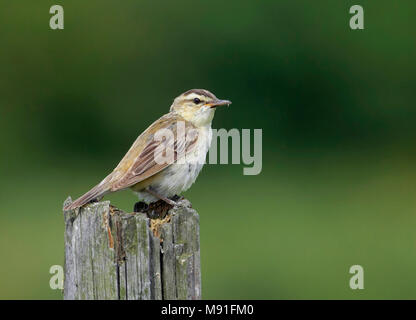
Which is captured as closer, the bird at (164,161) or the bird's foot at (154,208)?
the bird's foot at (154,208)

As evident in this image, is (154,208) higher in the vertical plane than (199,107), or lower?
lower

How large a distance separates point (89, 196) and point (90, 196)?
0.02 m

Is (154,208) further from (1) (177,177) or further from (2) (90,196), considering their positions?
(2) (90,196)

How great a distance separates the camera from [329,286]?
35.1 feet

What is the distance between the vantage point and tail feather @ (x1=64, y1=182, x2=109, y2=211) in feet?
17.7

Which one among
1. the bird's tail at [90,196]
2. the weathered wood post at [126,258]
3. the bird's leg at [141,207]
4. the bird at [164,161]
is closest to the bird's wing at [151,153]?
the bird at [164,161]

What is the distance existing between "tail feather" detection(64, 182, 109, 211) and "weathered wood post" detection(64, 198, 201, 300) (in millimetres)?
313

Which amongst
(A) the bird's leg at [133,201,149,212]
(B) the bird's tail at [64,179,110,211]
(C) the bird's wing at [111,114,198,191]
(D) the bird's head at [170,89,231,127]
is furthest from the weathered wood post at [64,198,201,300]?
(D) the bird's head at [170,89,231,127]

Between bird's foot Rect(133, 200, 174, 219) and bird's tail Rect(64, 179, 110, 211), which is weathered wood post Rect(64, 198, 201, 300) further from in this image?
bird's foot Rect(133, 200, 174, 219)

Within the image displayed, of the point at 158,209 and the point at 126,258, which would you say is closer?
the point at 126,258

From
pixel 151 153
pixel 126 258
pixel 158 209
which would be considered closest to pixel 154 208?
pixel 158 209

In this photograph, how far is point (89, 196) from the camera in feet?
20.4

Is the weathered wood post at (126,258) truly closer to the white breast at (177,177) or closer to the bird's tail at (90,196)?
the bird's tail at (90,196)

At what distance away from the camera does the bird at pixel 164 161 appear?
6934mm
